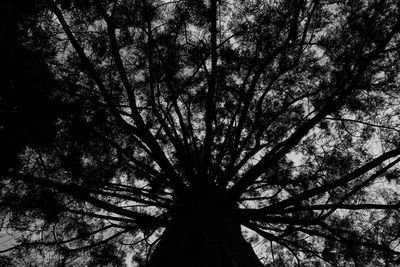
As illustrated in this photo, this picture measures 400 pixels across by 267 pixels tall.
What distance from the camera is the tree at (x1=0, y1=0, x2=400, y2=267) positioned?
117 inches

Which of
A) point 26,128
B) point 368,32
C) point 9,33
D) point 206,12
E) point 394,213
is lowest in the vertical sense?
point 394,213

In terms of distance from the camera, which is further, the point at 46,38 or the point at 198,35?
the point at 198,35

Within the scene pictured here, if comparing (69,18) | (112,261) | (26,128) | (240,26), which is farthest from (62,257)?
(240,26)

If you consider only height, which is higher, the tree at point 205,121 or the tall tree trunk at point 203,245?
the tree at point 205,121

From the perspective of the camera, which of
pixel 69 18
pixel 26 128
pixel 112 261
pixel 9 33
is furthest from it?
pixel 112 261

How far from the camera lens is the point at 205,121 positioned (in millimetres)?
4184

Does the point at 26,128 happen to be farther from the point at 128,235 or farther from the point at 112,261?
the point at 128,235

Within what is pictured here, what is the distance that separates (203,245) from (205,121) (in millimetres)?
2473

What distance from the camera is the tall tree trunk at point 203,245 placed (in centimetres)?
172

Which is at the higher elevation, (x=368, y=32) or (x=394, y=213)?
(x=368, y=32)

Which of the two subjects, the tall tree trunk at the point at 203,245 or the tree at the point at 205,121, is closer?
the tall tree trunk at the point at 203,245

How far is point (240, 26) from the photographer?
13.8ft

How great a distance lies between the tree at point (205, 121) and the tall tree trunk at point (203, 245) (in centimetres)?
4

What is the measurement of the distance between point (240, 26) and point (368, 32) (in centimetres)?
166
